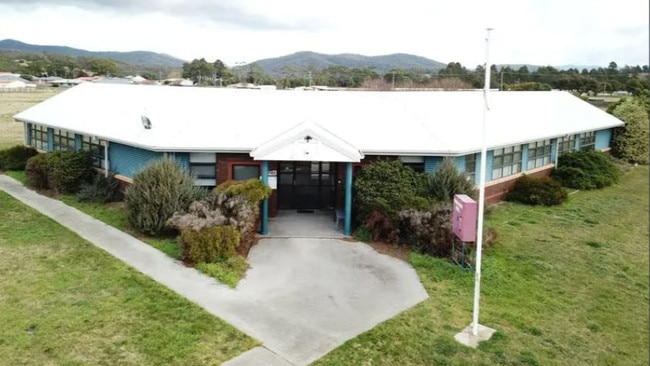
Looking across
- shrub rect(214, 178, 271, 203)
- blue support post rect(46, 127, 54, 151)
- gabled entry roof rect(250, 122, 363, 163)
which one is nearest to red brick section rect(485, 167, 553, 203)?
gabled entry roof rect(250, 122, 363, 163)

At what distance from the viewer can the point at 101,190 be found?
20.6 m

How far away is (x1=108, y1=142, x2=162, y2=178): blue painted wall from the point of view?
63.6ft

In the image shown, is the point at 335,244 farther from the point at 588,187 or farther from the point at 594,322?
the point at 588,187

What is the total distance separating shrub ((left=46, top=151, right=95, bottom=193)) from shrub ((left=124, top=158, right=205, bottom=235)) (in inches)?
238

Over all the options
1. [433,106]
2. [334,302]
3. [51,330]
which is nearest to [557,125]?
[433,106]

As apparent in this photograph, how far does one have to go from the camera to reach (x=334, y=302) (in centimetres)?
1234

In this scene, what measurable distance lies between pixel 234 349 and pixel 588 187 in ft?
68.3

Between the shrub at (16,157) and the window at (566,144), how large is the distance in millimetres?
25235

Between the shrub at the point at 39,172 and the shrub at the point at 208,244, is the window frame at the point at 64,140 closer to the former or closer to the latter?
the shrub at the point at 39,172

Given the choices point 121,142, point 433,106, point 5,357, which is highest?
point 433,106

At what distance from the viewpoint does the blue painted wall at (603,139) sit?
31569mm

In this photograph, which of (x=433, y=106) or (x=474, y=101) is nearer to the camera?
(x=433, y=106)

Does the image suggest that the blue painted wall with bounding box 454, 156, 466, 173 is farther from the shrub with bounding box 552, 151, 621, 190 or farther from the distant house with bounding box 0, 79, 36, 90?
the distant house with bounding box 0, 79, 36, 90

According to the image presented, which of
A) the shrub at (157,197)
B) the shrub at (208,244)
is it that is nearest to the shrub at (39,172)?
the shrub at (157,197)
